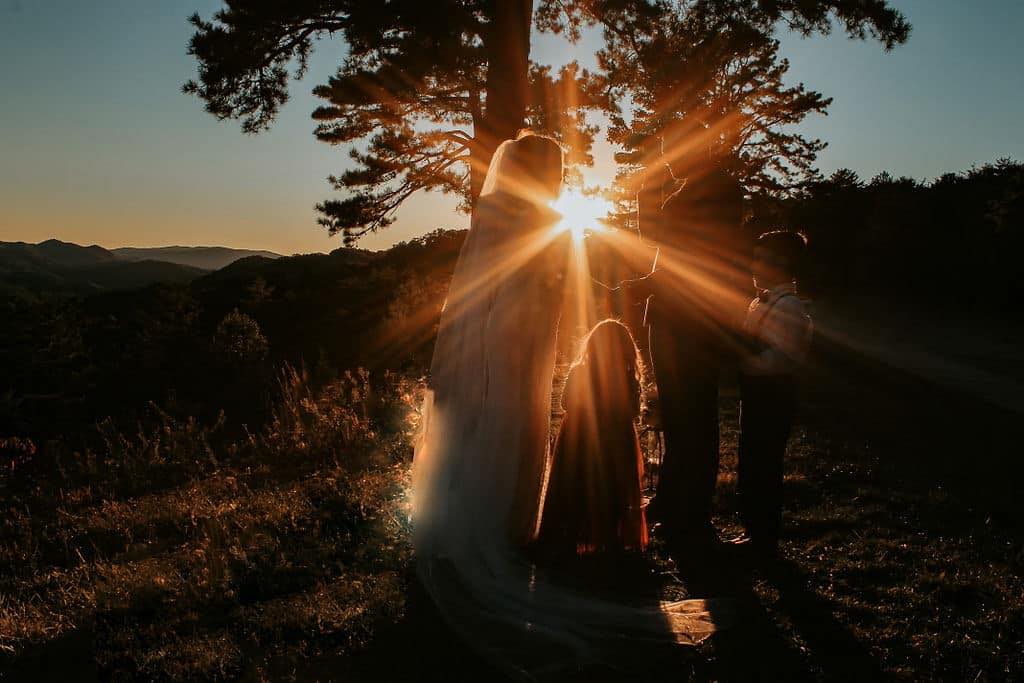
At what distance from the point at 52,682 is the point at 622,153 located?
26.7 m

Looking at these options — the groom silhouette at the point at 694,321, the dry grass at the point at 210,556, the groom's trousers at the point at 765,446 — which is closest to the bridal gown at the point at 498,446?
the dry grass at the point at 210,556

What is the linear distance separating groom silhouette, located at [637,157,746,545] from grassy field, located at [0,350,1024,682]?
485mm

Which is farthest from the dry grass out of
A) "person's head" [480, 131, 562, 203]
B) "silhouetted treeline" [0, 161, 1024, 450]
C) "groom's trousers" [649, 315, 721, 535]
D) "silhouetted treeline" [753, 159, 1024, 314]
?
"silhouetted treeline" [753, 159, 1024, 314]

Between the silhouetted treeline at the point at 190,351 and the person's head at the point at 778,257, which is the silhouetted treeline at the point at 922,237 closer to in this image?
the silhouetted treeline at the point at 190,351

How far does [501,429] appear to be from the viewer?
394 centimetres

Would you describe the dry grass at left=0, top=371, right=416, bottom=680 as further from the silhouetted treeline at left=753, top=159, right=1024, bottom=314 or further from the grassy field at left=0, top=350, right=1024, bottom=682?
the silhouetted treeline at left=753, top=159, right=1024, bottom=314

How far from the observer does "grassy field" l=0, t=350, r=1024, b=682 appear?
121 inches

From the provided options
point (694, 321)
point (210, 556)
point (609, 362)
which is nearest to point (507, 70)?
point (694, 321)

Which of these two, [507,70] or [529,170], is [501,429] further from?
[507,70]

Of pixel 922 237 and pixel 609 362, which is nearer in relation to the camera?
pixel 609 362

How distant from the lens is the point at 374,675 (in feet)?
9.78

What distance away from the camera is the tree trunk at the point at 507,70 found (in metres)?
10.3

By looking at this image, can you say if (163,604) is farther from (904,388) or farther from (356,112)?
(356,112)

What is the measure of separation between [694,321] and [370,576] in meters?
2.71
